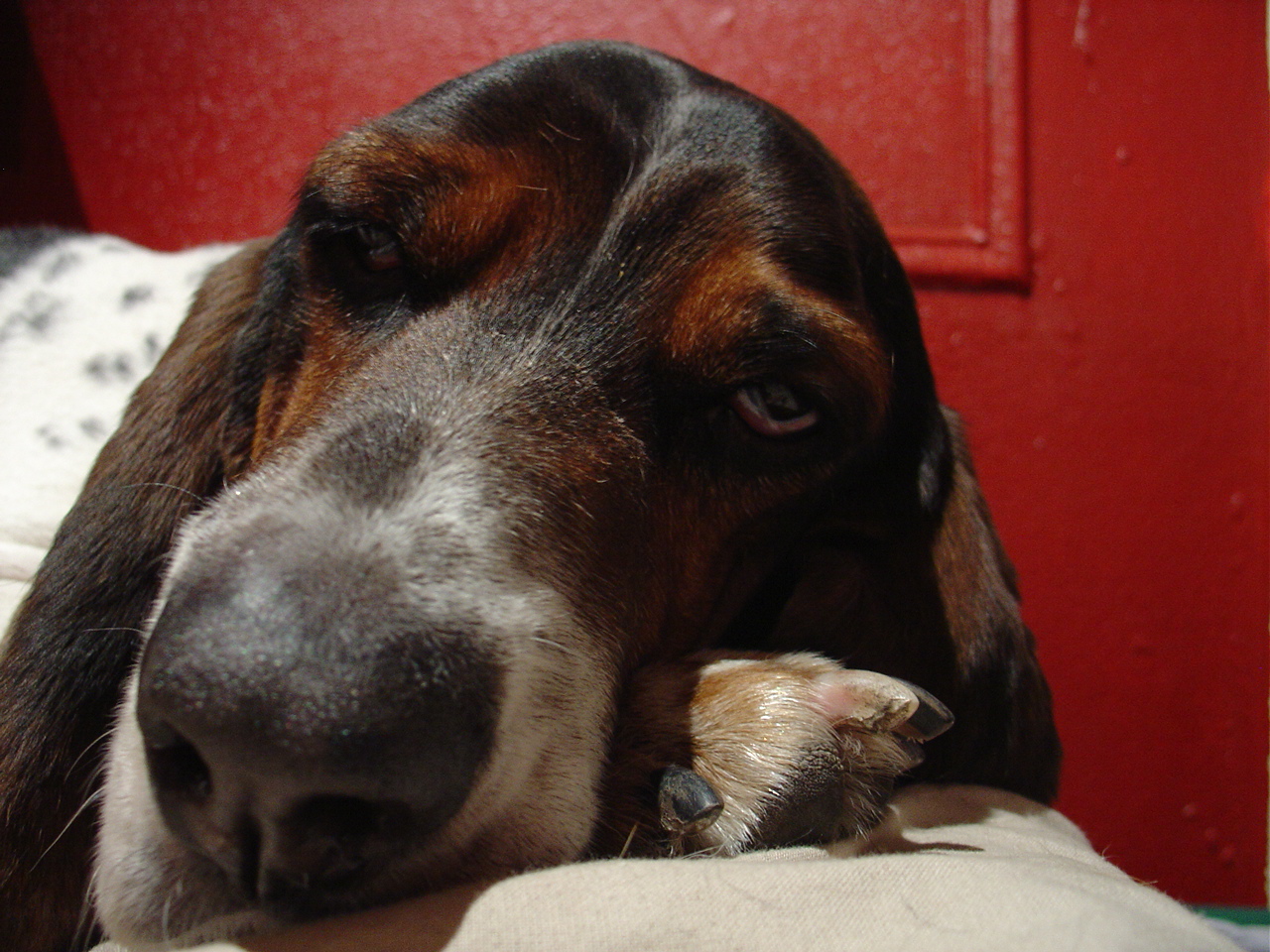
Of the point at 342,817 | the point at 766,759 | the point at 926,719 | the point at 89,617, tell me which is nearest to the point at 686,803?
the point at 766,759

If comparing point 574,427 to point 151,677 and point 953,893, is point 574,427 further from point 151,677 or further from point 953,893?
point 953,893

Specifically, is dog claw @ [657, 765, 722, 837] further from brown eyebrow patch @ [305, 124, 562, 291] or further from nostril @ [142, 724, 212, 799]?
brown eyebrow patch @ [305, 124, 562, 291]

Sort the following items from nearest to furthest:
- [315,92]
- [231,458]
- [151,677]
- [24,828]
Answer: [151,677] < [24,828] < [231,458] < [315,92]

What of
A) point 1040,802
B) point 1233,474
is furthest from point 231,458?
point 1233,474

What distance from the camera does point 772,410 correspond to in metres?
1.57

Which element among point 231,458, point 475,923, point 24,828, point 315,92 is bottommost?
point 24,828

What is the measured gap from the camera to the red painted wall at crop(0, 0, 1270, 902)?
322cm

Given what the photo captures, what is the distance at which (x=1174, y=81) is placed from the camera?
333cm

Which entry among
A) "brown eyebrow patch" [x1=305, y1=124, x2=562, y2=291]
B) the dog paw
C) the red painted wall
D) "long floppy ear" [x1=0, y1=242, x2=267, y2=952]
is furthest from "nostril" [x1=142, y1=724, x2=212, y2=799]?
the red painted wall

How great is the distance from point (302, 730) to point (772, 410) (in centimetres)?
103

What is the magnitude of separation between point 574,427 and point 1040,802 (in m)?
1.35

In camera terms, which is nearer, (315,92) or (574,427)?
(574,427)

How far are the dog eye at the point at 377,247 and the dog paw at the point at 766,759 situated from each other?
0.91 meters

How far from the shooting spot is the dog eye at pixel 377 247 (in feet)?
5.11
